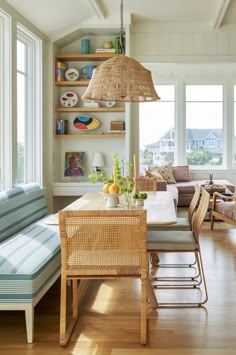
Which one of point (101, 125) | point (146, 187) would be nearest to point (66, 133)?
point (101, 125)

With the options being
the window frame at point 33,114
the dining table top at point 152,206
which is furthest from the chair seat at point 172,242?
the window frame at point 33,114

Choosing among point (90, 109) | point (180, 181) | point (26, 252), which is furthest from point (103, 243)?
point (180, 181)

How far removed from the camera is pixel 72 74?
6.48 metres

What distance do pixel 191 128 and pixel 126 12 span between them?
4.54 metres

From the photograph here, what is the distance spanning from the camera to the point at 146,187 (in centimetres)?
504

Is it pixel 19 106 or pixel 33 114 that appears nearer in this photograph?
pixel 19 106

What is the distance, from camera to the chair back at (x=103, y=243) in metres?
2.54

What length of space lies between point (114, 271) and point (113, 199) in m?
0.85

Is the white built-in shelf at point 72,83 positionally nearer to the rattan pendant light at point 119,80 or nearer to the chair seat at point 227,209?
the chair seat at point 227,209

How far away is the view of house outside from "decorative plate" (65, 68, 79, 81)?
378 cm

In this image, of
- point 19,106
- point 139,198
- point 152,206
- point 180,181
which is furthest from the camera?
point 180,181

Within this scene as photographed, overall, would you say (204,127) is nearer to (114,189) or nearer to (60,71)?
(60,71)

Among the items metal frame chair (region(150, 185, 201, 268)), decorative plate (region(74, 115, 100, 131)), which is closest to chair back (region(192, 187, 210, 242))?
metal frame chair (region(150, 185, 201, 268))

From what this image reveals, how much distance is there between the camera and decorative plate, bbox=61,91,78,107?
653 centimetres
